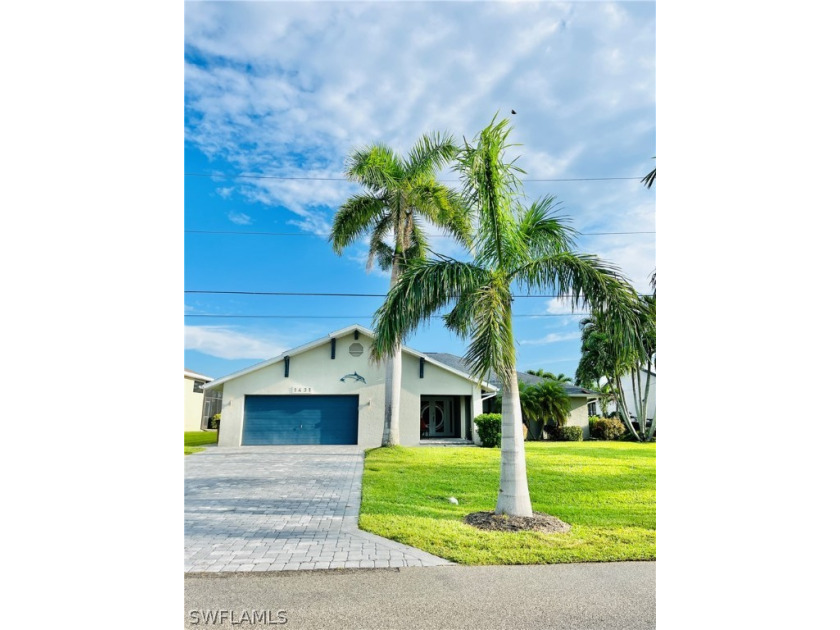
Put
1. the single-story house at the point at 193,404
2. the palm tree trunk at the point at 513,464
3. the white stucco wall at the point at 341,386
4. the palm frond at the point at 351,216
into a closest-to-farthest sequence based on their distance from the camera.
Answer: the palm tree trunk at the point at 513,464
the palm frond at the point at 351,216
the white stucco wall at the point at 341,386
the single-story house at the point at 193,404

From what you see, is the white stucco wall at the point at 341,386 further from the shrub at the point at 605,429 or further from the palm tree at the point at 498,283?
the palm tree at the point at 498,283

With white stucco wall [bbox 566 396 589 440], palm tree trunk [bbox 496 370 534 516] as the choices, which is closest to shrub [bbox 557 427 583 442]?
white stucco wall [bbox 566 396 589 440]

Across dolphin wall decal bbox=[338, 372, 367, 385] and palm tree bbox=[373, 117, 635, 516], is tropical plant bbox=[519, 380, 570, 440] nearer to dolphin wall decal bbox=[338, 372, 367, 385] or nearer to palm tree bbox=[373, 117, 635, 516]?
dolphin wall decal bbox=[338, 372, 367, 385]

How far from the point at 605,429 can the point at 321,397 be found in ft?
36.6

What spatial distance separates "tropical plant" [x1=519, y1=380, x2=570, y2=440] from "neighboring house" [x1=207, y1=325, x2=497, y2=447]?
147 inches

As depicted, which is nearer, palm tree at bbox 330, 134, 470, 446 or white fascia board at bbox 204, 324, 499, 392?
palm tree at bbox 330, 134, 470, 446

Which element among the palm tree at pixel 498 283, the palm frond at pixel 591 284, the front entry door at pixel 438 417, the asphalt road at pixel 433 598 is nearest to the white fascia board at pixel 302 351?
the front entry door at pixel 438 417

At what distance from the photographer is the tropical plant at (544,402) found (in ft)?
59.4

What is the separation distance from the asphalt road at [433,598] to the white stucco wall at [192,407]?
19.1 m

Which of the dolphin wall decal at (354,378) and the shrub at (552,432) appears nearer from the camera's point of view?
the dolphin wall decal at (354,378)

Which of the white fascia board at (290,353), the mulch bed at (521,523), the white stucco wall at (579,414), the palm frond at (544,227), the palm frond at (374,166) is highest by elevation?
the palm frond at (374,166)

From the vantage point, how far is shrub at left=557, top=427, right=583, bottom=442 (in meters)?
18.3
